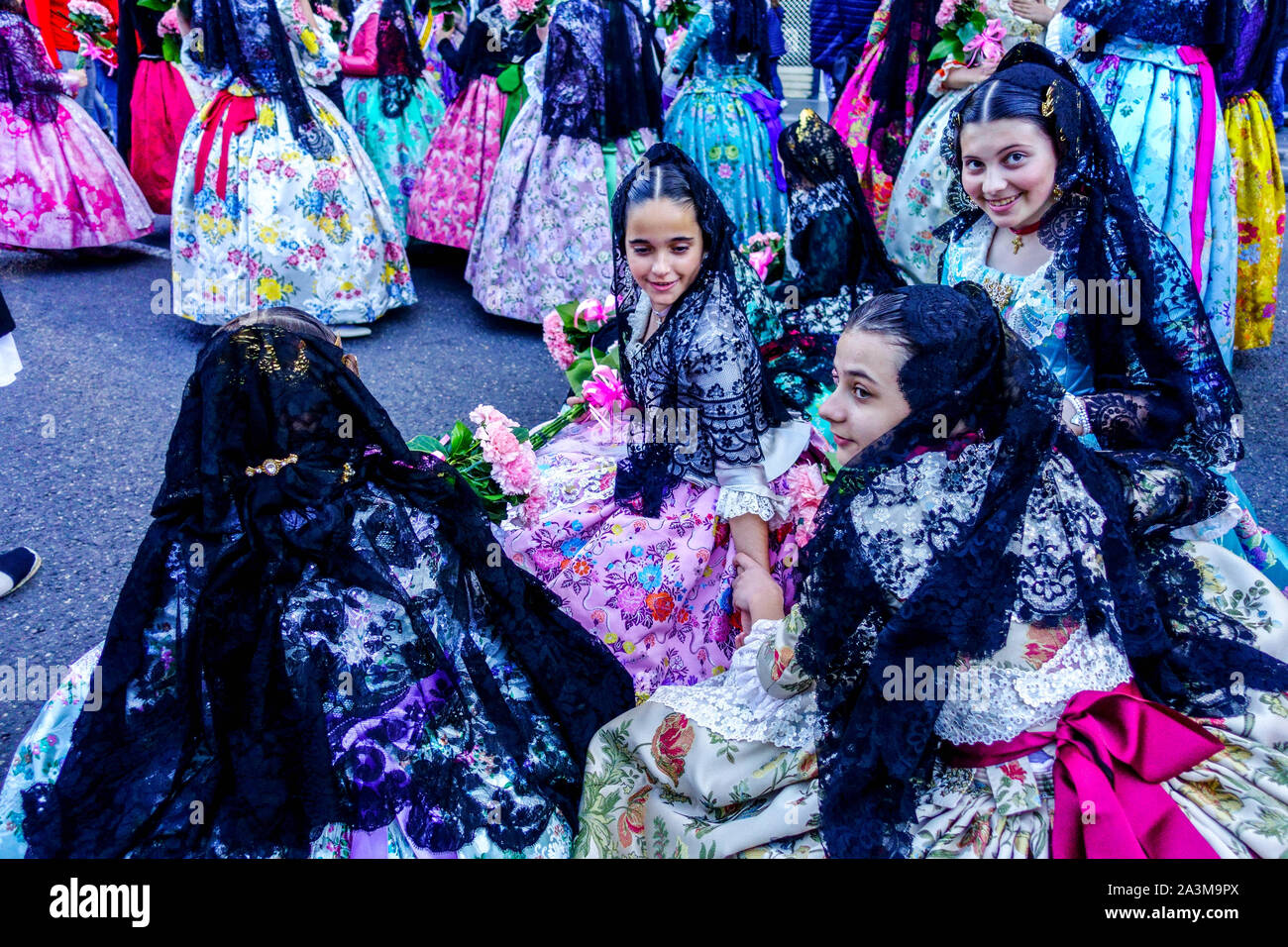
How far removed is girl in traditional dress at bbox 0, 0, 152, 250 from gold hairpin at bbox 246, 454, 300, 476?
474 cm

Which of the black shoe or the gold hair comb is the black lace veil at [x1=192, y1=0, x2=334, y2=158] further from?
the gold hair comb

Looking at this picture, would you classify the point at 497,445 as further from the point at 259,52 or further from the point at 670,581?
the point at 259,52

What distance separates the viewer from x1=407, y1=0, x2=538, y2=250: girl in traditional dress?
542 cm

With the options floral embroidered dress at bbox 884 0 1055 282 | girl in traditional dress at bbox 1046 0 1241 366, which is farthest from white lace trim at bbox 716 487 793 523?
floral embroidered dress at bbox 884 0 1055 282

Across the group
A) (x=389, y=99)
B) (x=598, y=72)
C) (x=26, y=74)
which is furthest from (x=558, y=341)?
(x=26, y=74)

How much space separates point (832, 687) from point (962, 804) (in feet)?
0.89

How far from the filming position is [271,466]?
185 centimetres

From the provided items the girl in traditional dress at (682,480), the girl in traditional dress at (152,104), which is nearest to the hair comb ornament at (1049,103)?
the girl in traditional dress at (682,480)

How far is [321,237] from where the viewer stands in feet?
15.4

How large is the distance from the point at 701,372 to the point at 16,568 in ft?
7.31

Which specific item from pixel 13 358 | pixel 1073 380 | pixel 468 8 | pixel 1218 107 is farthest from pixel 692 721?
pixel 468 8

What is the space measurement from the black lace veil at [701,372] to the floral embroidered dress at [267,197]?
2.69 metres

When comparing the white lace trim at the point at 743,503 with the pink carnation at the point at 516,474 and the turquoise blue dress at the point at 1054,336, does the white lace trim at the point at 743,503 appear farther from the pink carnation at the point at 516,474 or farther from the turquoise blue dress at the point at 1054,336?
the turquoise blue dress at the point at 1054,336

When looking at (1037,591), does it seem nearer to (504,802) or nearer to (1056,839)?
(1056,839)
